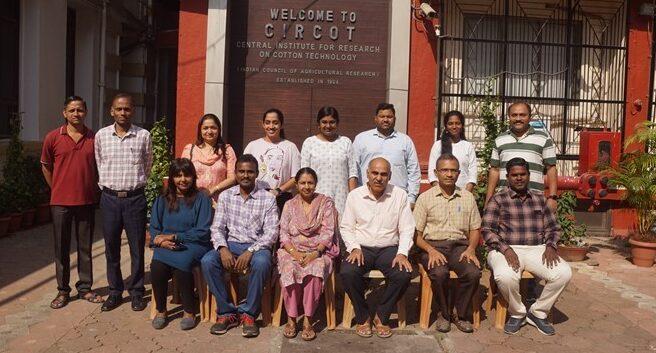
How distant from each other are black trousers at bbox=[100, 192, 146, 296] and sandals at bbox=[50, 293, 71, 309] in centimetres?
39

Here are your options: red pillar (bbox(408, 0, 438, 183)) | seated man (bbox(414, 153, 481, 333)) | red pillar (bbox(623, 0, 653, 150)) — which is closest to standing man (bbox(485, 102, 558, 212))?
seated man (bbox(414, 153, 481, 333))

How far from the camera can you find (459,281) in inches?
185

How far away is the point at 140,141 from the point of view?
4.99 m

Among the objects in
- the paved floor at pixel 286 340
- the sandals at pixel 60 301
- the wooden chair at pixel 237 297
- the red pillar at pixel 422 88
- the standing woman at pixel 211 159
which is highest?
the red pillar at pixel 422 88

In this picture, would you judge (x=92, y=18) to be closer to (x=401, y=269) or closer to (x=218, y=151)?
(x=218, y=151)

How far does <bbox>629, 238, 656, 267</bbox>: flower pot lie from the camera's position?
6.96m

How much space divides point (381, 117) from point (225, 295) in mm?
2033

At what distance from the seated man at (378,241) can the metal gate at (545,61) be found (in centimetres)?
396

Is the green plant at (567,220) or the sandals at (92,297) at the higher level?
the green plant at (567,220)

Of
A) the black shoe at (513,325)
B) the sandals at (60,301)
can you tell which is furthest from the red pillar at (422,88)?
the sandals at (60,301)

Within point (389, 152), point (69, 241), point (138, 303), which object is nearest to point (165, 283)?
point (138, 303)

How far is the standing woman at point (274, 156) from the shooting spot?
5.29 metres

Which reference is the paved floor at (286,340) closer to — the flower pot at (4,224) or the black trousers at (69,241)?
the black trousers at (69,241)

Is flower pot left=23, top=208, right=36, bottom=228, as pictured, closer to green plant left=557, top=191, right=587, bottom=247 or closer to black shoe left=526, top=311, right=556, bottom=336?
black shoe left=526, top=311, right=556, bottom=336
